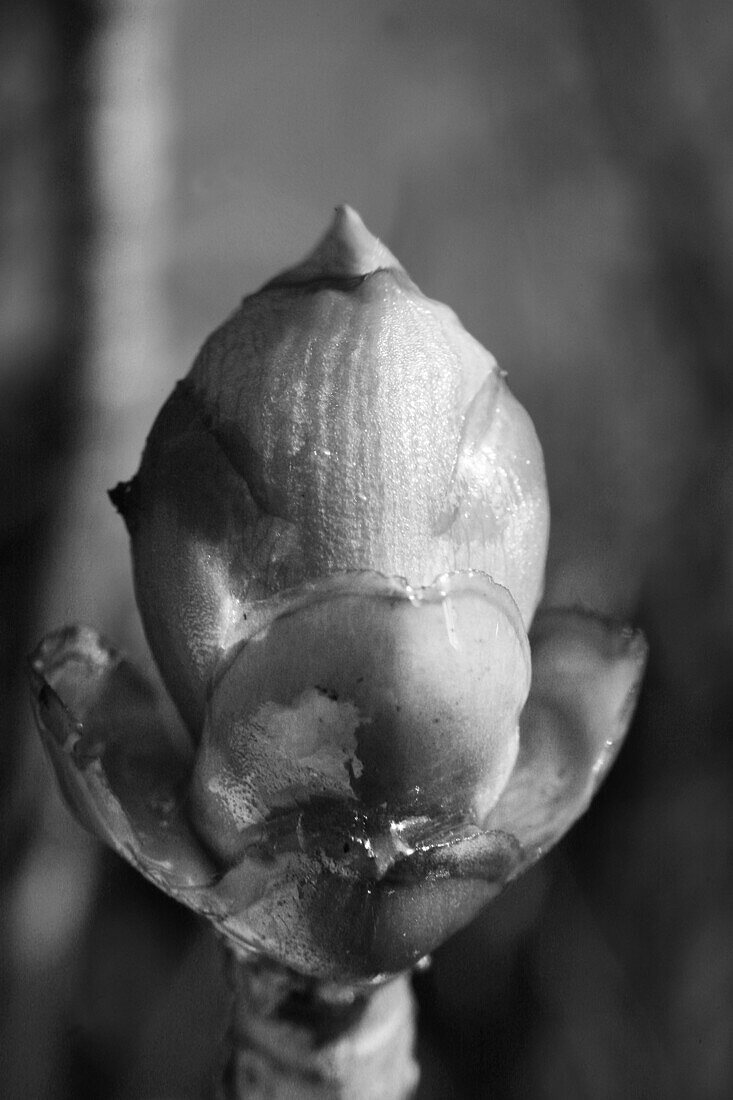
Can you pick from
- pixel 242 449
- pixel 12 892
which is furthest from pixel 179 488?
pixel 12 892

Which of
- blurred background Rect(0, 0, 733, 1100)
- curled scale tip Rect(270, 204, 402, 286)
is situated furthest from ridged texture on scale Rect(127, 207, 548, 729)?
blurred background Rect(0, 0, 733, 1100)

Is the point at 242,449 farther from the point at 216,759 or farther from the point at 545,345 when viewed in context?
Answer: the point at 545,345

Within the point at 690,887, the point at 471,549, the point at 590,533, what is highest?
the point at 471,549

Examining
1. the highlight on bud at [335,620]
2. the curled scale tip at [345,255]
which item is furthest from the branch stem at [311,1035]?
the curled scale tip at [345,255]

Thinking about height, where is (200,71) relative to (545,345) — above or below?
above

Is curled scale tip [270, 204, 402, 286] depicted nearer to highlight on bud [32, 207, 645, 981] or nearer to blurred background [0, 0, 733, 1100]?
highlight on bud [32, 207, 645, 981]

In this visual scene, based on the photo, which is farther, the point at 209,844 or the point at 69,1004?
the point at 69,1004
